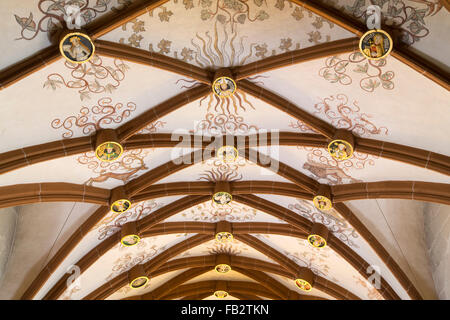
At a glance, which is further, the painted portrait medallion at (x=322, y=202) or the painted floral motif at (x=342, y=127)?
the painted portrait medallion at (x=322, y=202)

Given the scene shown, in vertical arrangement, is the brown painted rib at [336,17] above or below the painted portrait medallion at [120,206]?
above

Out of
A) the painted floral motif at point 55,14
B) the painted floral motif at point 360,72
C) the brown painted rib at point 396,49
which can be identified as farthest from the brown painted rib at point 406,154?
the painted floral motif at point 55,14

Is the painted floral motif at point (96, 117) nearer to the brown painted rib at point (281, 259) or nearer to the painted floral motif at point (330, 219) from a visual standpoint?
the painted floral motif at point (330, 219)

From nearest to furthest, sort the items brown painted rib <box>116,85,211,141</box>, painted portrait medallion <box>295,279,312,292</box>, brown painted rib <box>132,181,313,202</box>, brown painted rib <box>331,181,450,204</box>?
brown painted rib <box>116,85,211,141</box> < brown painted rib <box>331,181,450,204</box> < brown painted rib <box>132,181,313,202</box> < painted portrait medallion <box>295,279,312,292</box>

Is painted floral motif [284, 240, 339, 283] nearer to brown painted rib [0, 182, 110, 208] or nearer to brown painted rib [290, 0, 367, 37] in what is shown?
brown painted rib [0, 182, 110, 208]

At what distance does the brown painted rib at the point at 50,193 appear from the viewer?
10062 mm

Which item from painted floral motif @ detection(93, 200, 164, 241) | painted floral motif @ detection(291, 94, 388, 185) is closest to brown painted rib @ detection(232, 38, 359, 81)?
painted floral motif @ detection(291, 94, 388, 185)

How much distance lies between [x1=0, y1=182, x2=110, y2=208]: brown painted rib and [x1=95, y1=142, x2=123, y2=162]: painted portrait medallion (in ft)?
3.49

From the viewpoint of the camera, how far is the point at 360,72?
901 centimetres

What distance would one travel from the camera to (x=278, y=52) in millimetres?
9125

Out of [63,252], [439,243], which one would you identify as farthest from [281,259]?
[63,252]

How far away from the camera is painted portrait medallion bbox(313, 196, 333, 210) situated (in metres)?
11.4

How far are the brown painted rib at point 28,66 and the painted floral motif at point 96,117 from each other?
1.29 meters

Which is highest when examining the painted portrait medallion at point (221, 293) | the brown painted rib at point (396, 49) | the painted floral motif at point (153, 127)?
the painted portrait medallion at point (221, 293)
